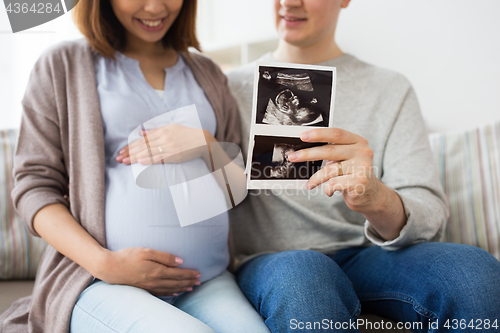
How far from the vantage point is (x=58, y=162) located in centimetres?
81

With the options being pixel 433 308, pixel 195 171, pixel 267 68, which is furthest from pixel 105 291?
pixel 433 308

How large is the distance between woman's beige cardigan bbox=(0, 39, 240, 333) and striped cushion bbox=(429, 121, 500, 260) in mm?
1022

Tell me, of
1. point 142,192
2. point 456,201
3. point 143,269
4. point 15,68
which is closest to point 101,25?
point 142,192

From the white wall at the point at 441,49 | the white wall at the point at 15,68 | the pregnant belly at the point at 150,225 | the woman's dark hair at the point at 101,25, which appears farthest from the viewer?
the white wall at the point at 15,68

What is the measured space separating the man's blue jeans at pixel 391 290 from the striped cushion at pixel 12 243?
0.66 m

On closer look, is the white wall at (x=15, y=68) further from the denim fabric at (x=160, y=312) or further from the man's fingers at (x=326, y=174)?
the man's fingers at (x=326, y=174)

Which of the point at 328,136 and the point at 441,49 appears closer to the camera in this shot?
the point at 328,136

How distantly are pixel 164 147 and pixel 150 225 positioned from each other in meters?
0.16

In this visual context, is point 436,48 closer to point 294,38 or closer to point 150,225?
point 294,38

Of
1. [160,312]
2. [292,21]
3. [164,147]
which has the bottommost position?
[160,312]

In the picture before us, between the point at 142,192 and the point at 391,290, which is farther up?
the point at 142,192

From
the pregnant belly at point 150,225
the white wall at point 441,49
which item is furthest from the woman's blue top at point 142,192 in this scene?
the white wall at point 441,49

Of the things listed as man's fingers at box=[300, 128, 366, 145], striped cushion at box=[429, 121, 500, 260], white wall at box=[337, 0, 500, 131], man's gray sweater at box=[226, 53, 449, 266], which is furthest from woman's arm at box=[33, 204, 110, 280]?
white wall at box=[337, 0, 500, 131]

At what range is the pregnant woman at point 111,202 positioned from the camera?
0.70 metres
